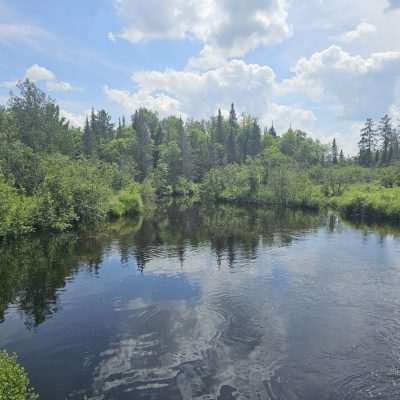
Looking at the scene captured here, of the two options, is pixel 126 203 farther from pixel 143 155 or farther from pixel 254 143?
pixel 254 143

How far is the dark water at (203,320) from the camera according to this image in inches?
526

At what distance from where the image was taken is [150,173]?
10594 cm

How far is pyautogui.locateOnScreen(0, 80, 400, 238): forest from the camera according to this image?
1677 inches

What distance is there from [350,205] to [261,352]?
172 feet

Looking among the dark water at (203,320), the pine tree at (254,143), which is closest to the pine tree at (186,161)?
the pine tree at (254,143)

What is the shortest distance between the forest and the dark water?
9260 mm

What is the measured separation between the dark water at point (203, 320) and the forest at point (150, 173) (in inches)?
365

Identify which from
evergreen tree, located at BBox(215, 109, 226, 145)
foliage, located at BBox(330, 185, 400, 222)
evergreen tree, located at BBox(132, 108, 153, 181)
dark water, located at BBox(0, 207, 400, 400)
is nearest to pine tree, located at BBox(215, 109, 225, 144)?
evergreen tree, located at BBox(215, 109, 226, 145)

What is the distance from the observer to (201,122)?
194750 mm

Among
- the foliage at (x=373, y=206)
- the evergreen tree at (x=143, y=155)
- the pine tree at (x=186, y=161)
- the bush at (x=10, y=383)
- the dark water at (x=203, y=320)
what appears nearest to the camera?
the bush at (x=10, y=383)

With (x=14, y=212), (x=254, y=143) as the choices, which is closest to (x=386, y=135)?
(x=254, y=143)

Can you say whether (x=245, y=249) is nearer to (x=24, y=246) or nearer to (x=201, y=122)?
(x=24, y=246)

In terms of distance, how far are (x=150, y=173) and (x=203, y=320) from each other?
3544 inches

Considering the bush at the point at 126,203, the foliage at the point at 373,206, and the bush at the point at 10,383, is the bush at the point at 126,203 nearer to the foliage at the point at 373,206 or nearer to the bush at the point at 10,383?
the foliage at the point at 373,206
